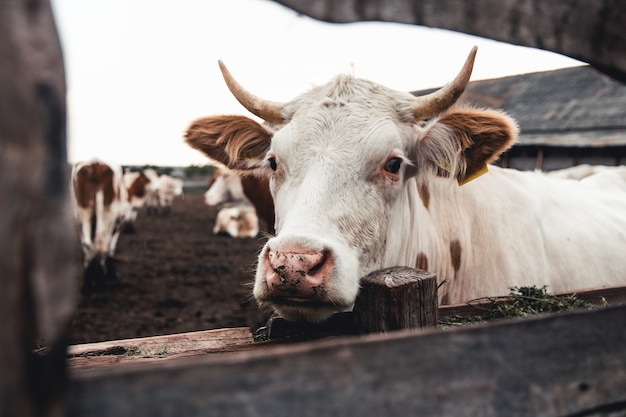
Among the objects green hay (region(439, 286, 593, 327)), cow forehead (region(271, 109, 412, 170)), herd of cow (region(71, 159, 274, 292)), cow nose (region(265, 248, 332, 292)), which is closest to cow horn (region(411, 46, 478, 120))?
cow forehead (region(271, 109, 412, 170))

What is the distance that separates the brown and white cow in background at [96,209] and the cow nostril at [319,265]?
8147mm

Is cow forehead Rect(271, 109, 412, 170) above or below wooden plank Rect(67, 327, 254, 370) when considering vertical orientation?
above

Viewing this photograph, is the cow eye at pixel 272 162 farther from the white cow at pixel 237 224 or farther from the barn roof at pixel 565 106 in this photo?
the barn roof at pixel 565 106

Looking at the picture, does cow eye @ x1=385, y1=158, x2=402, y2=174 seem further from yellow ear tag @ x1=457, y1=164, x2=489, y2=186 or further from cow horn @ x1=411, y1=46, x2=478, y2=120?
yellow ear tag @ x1=457, y1=164, x2=489, y2=186

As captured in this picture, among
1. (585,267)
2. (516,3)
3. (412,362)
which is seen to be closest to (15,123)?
(412,362)

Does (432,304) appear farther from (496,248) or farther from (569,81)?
(569,81)

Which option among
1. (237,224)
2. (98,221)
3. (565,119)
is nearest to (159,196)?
(237,224)

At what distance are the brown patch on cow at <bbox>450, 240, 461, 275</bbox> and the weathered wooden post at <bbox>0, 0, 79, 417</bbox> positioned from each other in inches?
115

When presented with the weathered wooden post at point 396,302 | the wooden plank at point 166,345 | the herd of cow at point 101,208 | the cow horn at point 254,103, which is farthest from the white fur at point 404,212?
the herd of cow at point 101,208

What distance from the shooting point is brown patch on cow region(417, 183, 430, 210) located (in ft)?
10.9

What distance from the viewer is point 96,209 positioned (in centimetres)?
971

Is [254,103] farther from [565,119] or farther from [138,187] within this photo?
[565,119]

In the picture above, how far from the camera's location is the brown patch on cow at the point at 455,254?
3.29 m

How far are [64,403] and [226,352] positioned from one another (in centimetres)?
77
